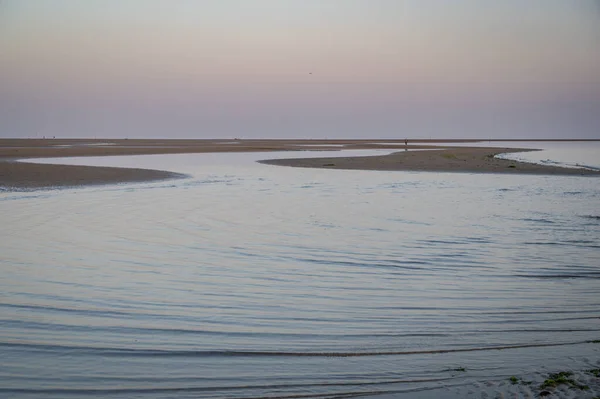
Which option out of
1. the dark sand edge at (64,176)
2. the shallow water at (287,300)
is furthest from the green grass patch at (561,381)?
the dark sand edge at (64,176)

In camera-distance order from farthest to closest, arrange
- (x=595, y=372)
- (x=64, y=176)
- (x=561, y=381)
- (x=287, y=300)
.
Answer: (x=64, y=176)
(x=287, y=300)
(x=595, y=372)
(x=561, y=381)

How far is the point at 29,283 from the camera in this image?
25.7 ft

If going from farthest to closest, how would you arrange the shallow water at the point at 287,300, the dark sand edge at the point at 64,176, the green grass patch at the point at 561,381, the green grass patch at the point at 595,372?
1. the dark sand edge at the point at 64,176
2. the shallow water at the point at 287,300
3. the green grass patch at the point at 595,372
4. the green grass patch at the point at 561,381

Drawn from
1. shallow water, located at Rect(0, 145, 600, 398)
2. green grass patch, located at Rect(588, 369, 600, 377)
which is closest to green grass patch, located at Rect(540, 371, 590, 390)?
green grass patch, located at Rect(588, 369, 600, 377)

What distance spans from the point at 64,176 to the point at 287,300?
811 inches

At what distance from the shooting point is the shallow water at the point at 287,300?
4.86 metres

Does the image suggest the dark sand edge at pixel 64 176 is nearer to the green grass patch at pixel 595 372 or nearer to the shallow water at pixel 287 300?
the shallow water at pixel 287 300

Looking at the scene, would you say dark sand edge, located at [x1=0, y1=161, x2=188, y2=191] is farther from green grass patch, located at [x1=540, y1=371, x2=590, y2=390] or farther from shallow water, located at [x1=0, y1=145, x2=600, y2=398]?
green grass patch, located at [x1=540, y1=371, x2=590, y2=390]

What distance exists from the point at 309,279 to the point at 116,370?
3687 mm

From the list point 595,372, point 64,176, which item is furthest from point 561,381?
point 64,176

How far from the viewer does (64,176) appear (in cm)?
2528

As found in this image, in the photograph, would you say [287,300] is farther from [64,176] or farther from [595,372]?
[64,176]

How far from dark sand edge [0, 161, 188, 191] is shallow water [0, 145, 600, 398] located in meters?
6.78

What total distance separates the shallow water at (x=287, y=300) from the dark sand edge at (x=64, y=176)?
678 cm
